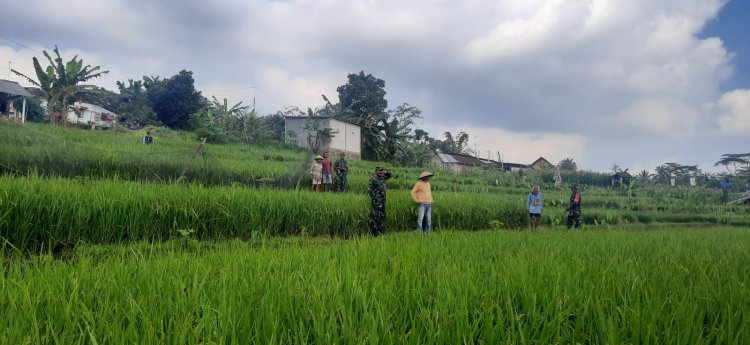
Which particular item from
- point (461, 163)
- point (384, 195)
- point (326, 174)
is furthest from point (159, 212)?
point (461, 163)

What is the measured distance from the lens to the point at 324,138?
74.8ft

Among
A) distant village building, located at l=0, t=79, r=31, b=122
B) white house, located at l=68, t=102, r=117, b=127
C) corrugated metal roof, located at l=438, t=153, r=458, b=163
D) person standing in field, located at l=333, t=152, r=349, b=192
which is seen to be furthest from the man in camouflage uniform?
corrugated metal roof, located at l=438, t=153, r=458, b=163

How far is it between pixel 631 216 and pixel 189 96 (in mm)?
25764

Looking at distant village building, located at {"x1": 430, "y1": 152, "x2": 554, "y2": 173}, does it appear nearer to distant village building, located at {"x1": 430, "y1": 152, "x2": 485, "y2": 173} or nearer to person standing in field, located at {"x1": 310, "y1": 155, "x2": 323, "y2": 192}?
distant village building, located at {"x1": 430, "y1": 152, "x2": 485, "y2": 173}

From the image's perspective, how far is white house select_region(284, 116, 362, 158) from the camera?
2269cm

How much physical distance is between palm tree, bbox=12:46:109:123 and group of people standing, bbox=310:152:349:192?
13.0 metres

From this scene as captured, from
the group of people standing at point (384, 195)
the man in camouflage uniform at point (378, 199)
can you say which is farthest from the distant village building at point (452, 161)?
the man in camouflage uniform at point (378, 199)

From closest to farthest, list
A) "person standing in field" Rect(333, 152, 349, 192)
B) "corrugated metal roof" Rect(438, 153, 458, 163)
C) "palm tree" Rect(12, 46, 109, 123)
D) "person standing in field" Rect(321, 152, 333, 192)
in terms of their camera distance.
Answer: "person standing in field" Rect(321, 152, 333, 192) → "person standing in field" Rect(333, 152, 349, 192) → "palm tree" Rect(12, 46, 109, 123) → "corrugated metal roof" Rect(438, 153, 458, 163)

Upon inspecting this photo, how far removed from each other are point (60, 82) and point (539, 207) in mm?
19928

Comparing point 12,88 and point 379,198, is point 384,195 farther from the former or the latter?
point 12,88

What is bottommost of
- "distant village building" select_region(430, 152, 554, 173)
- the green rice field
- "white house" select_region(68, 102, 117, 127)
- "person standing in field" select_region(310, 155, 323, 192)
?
the green rice field

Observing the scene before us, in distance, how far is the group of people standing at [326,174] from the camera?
35.9ft

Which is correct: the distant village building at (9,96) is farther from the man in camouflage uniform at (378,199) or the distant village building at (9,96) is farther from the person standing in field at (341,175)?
the man in camouflage uniform at (378,199)

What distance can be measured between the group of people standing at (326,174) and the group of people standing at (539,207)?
15.3 feet
